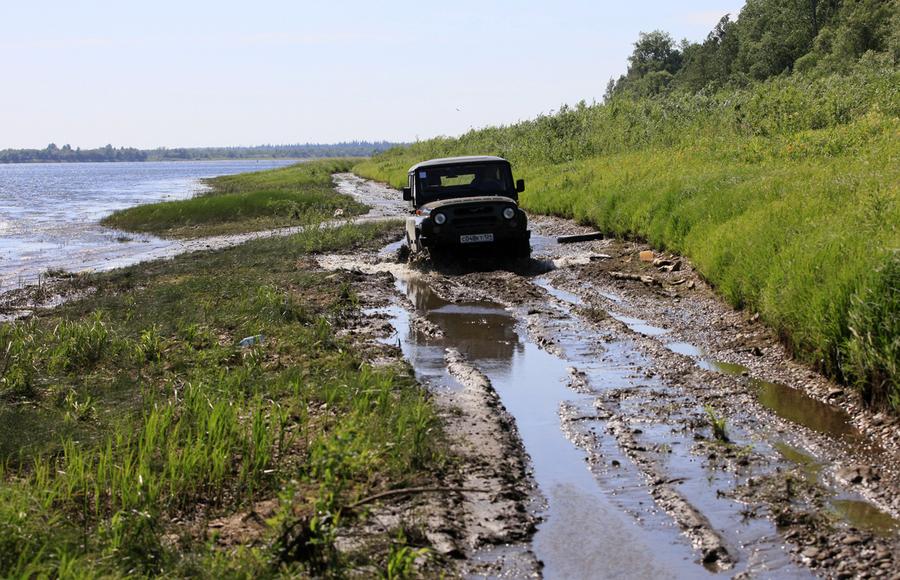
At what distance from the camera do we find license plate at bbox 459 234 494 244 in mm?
15820

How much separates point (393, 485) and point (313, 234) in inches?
650

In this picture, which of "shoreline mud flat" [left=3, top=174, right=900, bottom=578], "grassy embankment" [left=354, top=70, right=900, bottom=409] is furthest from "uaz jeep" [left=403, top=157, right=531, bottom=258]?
"shoreline mud flat" [left=3, top=174, right=900, bottom=578]

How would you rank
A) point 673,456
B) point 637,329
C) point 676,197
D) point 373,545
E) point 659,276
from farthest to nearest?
1. point 676,197
2. point 659,276
3. point 637,329
4. point 673,456
5. point 373,545

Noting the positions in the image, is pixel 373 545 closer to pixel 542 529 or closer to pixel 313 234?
pixel 542 529

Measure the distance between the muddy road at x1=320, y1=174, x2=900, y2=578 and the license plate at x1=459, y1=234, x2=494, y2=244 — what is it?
142 inches

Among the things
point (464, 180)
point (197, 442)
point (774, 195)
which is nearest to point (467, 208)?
point (464, 180)

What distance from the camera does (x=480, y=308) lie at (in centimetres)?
1252

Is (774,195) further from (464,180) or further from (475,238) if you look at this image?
(464,180)

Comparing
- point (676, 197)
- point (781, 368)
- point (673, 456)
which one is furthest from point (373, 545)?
point (676, 197)

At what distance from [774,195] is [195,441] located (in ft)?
33.3

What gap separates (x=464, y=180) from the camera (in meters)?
17.3

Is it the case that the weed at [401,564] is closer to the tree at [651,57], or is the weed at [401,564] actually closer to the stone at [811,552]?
the stone at [811,552]

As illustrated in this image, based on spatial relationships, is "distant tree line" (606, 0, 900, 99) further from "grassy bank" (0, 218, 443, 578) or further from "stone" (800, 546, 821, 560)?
"stone" (800, 546, 821, 560)

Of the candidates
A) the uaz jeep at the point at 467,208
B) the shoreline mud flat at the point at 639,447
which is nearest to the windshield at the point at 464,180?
the uaz jeep at the point at 467,208
